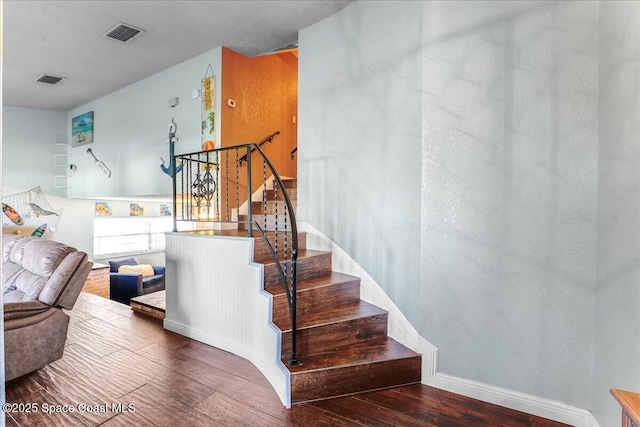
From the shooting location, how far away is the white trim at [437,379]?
2.10 meters

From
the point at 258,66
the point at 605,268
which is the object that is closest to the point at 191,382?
the point at 605,268

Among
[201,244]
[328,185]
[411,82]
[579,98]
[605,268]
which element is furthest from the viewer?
[328,185]

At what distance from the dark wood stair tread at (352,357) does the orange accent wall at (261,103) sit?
248 cm

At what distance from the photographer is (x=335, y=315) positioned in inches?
107

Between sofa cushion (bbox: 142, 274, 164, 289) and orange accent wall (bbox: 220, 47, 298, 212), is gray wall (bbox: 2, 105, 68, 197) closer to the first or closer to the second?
sofa cushion (bbox: 142, 274, 164, 289)

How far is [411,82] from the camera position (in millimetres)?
2688

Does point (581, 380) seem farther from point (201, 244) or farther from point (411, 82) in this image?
point (201, 244)

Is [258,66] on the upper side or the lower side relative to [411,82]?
upper

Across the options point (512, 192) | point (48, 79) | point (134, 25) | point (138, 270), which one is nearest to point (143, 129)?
point (48, 79)

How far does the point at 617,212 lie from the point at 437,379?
158cm

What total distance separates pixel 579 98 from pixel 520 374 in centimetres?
182

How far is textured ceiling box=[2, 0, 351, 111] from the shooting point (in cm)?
324

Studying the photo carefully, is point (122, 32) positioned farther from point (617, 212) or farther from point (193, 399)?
point (617, 212)

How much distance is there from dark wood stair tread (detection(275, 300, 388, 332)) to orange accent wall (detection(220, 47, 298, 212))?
213cm
